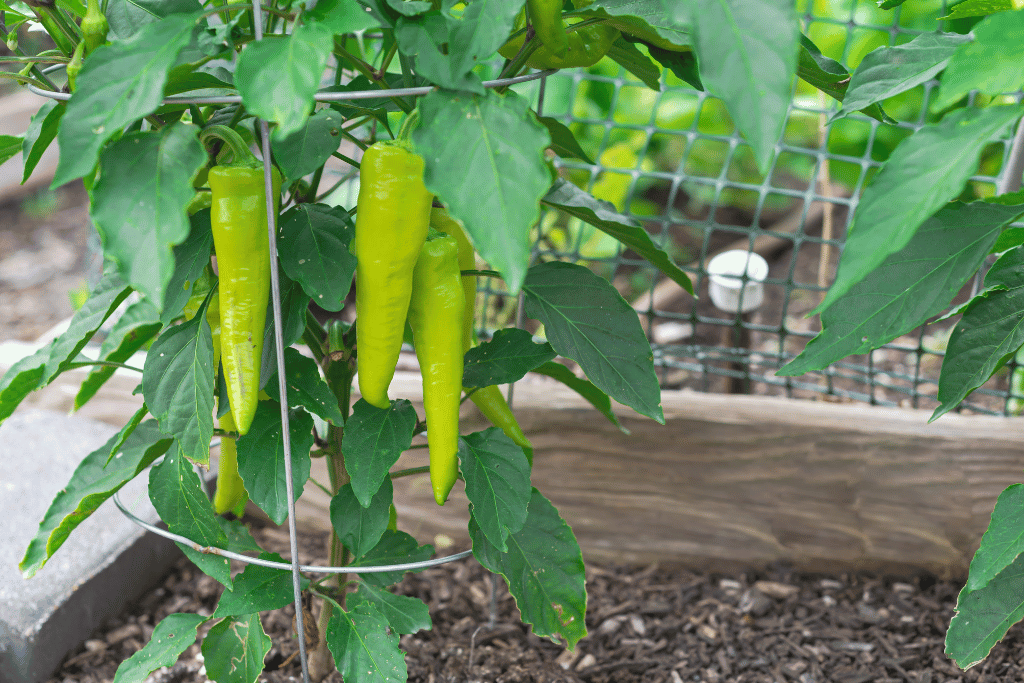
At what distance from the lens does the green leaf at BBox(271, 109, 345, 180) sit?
0.73 m

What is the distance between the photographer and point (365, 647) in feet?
3.13

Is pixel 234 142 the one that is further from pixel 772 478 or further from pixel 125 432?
pixel 772 478

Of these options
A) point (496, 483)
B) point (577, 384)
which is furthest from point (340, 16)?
point (577, 384)

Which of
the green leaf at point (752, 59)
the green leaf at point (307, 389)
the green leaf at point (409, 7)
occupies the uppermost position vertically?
the green leaf at point (409, 7)

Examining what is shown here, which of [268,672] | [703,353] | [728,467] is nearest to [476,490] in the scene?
[268,672]

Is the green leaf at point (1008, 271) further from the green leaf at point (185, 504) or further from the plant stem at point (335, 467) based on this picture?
the green leaf at point (185, 504)

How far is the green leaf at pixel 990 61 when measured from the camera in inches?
24.6

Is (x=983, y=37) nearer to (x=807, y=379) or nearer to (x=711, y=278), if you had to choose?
(x=711, y=278)

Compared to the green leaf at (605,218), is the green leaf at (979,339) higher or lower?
lower

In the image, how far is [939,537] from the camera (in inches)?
56.1

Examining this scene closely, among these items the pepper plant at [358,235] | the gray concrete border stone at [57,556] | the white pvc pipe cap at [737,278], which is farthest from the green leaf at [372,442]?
the white pvc pipe cap at [737,278]

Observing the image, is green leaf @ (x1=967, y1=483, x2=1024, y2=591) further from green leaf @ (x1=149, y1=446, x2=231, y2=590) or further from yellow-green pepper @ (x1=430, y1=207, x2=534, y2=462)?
green leaf @ (x1=149, y1=446, x2=231, y2=590)

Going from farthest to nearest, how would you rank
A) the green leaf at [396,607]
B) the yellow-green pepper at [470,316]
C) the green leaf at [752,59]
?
the green leaf at [396,607]
the yellow-green pepper at [470,316]
the green leaf at [752,59]

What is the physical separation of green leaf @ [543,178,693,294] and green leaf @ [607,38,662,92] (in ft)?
0.51
